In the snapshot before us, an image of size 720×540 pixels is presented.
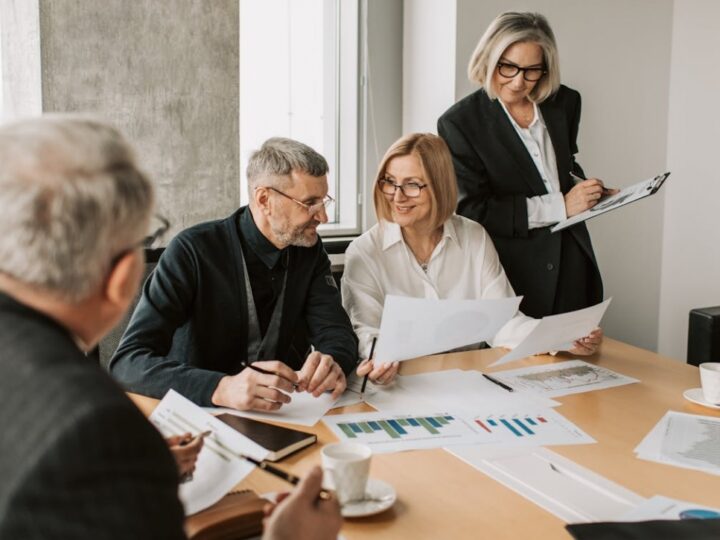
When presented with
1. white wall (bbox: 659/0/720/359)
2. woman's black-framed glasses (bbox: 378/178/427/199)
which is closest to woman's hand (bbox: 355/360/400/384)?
woman's black-framed glasses (bbox: 378/178/427/199)

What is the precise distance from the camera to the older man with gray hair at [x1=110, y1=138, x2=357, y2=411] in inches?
74.0

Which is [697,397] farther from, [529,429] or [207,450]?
[207,450]

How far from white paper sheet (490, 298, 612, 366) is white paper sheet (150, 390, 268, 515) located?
2.42ft

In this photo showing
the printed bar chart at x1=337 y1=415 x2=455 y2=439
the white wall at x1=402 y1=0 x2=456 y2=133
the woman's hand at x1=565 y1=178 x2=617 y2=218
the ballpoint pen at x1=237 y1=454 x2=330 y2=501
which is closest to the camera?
the ballpoint pen at x1=237 y1=454 x2=330 y2=501

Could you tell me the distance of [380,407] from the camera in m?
1.60

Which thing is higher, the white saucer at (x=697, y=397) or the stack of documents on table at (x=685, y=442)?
the white saucer at (x=697, y=397)

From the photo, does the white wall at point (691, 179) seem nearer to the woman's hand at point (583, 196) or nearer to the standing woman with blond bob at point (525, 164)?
the standing woman with blond bob at point (525, 164)

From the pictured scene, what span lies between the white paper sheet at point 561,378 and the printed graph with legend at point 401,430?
31cm

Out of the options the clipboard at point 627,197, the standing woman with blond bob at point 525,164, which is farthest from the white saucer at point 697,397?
the standing woman with blond bob at point 525,164

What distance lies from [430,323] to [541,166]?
46.5 inches

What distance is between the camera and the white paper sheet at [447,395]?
160 cm

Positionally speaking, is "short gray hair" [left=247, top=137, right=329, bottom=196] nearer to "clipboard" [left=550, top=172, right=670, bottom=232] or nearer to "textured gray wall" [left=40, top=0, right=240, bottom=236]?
"clipboard" [left=550, top=172, right=670, bottom=232]

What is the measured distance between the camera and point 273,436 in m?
1.37

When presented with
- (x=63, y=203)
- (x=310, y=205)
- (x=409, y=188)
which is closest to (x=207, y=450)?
(x=63, y=203)
